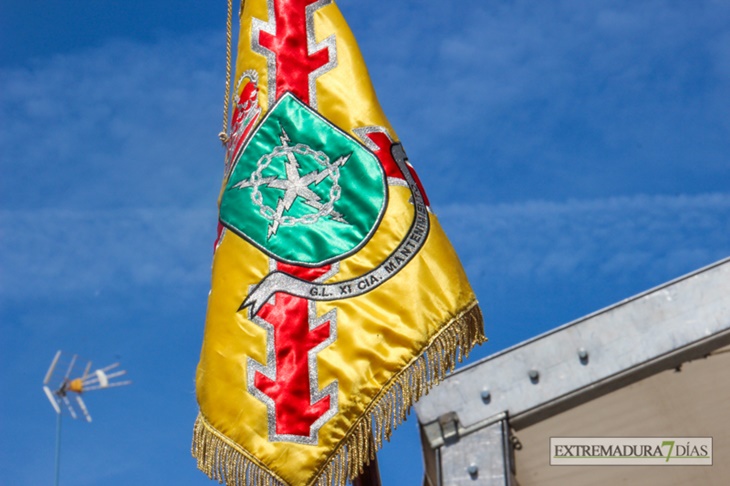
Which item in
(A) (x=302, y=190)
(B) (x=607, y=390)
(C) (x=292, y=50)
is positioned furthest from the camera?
(C) (x=292, y=50)

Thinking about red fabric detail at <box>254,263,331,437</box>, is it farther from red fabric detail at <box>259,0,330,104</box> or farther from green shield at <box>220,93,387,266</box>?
red fabric detail at <box>259,0,330,104</box>

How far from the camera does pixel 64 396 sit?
17.9 meters

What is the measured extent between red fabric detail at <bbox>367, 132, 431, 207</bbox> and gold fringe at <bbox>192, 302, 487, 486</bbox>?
96cm

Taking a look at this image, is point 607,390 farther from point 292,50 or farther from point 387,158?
point 292,50

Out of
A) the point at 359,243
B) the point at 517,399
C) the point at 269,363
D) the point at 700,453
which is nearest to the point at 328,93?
the point at 359,243

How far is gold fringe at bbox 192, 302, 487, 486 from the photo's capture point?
5098mm

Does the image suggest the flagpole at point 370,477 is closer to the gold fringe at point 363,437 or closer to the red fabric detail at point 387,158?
the gold fringe at point 363,437

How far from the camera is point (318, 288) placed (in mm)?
5488

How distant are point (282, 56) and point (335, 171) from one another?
3.07ft

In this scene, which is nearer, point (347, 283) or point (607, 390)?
point (607, 390)

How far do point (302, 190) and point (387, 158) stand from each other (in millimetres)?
498

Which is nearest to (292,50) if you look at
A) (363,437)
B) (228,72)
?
(228,72)

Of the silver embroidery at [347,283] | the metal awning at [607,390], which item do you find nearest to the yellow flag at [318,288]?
the silver embroidery at [347,283]

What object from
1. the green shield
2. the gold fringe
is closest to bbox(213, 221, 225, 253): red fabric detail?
the green shield
